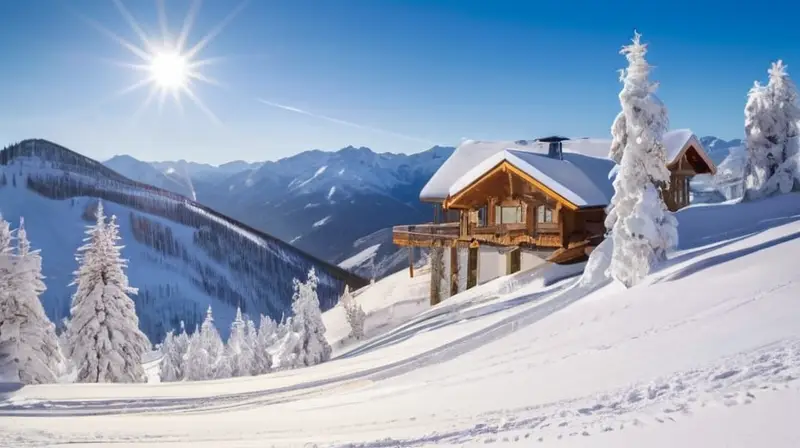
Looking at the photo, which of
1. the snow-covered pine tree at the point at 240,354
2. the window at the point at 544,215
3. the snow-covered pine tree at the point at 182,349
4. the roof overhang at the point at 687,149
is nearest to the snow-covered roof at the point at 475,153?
the roof overhang at the point at 687,149

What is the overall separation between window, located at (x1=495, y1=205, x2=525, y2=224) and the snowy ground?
33.8 feet

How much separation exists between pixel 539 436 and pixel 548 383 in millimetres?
2206

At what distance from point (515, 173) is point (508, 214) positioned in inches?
190

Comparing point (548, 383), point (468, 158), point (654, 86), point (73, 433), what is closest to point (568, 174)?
point (654, 86)

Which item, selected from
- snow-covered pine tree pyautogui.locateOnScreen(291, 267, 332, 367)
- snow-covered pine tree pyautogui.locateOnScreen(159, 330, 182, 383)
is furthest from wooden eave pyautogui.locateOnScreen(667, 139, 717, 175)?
snow-covered pine tree pyautogui.locateOnScreen(159, 330, 182, 383)

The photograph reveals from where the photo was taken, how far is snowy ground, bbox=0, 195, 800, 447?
533 cm

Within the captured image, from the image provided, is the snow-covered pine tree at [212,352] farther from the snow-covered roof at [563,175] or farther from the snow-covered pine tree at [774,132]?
the snow-covered pine tree at [774,132]

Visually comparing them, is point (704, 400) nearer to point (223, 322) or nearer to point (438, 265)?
point (438, 265)

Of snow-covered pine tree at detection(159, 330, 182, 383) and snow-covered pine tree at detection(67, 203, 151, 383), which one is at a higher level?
snow-covered pine tree at detection(67, 203, 151, 383)

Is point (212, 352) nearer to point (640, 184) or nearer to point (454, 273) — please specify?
point (454, 273)

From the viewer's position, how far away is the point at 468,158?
3253 centimetres

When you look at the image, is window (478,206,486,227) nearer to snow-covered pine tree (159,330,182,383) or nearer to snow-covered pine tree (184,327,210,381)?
snow-covered pine tree (184,327,210,381)

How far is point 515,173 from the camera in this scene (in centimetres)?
2269

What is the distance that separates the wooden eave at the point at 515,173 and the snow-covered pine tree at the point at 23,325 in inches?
801
